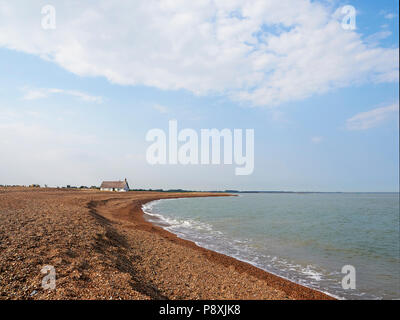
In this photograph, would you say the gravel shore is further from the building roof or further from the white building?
the building roof

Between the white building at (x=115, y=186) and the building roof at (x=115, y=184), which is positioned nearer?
the white building at (x=115, y=186)

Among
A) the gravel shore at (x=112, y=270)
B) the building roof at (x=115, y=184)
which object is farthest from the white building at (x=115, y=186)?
the gravel shore at (x=112, y=270)

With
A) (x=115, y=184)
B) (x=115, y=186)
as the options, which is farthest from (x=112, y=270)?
(x=115, y=184)

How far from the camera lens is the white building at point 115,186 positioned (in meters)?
105

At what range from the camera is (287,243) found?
2081cm

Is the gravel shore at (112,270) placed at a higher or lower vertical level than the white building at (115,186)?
higher

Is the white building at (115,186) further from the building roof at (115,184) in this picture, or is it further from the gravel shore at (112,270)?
the gravel shore at (112,270)

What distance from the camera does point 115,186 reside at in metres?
106

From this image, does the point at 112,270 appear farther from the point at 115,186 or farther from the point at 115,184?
A: the point at 115,184

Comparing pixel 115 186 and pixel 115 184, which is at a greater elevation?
pixel 115 184

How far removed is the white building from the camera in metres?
105

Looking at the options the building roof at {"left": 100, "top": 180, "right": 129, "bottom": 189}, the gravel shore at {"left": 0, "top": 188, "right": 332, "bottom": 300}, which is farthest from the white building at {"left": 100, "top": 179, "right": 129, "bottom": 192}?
the gravel shore at {"left": 0, "top": 188, "right": 332, "bottom": 300}
